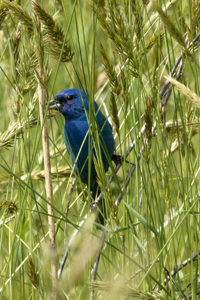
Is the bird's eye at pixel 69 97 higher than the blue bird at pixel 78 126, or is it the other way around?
the bird's eye at pixel 69 97

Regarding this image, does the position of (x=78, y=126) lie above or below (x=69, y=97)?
below

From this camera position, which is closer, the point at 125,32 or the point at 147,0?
the point at 125,32

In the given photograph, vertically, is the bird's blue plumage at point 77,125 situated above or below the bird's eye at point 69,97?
below

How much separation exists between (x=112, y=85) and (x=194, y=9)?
369 mm

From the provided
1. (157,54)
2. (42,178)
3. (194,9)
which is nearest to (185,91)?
(194,9)

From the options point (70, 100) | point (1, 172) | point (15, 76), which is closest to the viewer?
point (15, 76)

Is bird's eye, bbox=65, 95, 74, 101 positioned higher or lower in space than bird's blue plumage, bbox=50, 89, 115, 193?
higher

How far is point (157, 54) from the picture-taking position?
1.39 m

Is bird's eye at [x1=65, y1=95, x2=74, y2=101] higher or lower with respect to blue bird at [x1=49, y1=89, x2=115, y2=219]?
higher

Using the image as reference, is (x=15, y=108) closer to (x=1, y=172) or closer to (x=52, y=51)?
(x=52, y=51)

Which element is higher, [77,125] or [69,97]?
[69,97]

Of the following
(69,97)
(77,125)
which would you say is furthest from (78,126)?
(69,97)

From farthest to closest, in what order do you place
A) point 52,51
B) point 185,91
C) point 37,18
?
point 52,51, point 37,18, point 185,91

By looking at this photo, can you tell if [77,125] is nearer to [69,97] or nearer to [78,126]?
[78,126]
